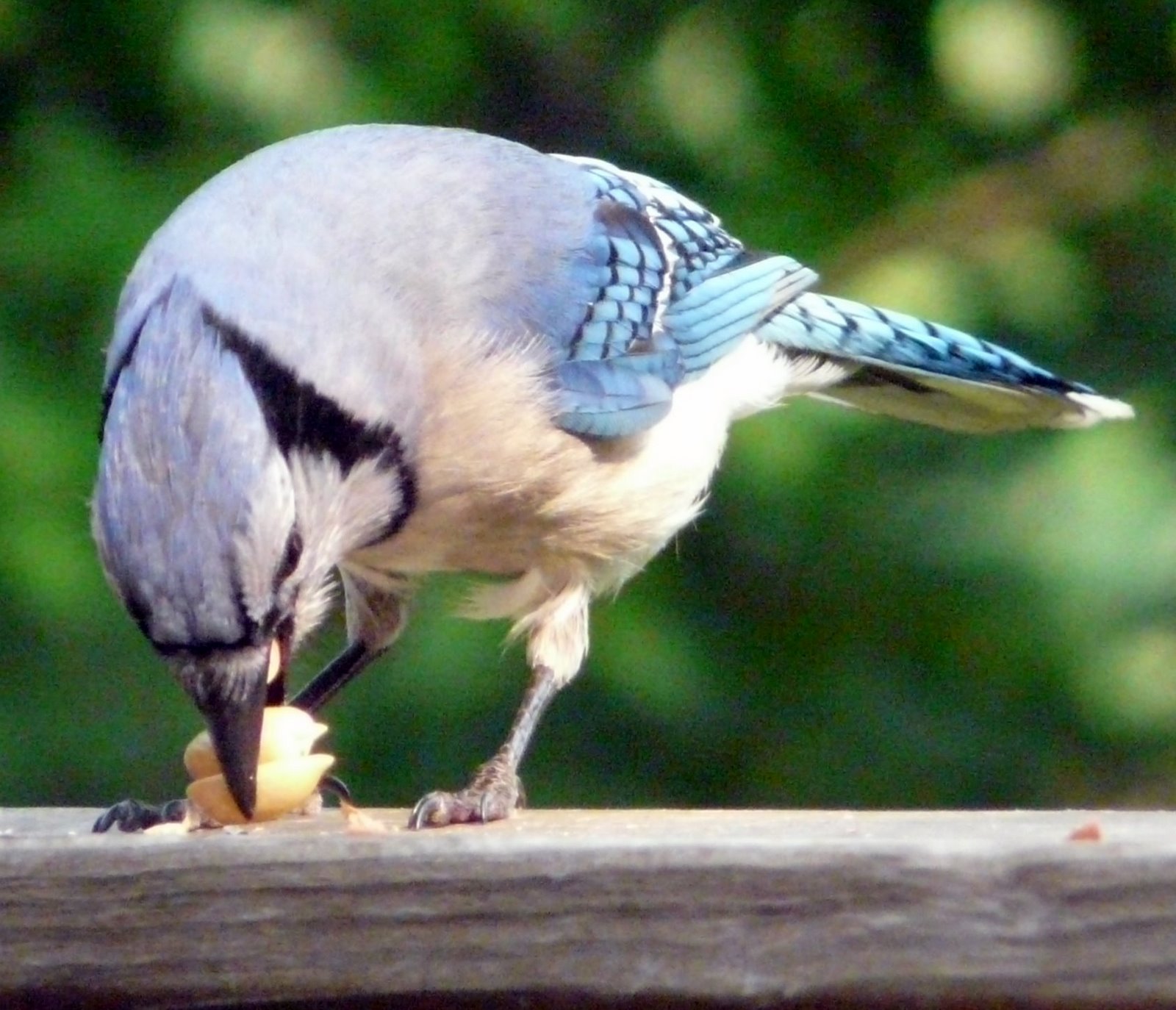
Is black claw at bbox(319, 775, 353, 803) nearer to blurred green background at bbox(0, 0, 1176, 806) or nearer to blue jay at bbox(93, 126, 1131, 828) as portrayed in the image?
blue jay at bbox(93, 126, 1131, 828)

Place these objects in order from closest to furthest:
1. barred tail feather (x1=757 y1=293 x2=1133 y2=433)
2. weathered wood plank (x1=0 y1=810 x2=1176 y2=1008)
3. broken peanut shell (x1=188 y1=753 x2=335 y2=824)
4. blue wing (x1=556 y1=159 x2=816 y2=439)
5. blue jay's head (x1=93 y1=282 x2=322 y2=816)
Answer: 1. weathered wood plank (x1=0 y1=810 x2=1176 y2=1008)
2. blue jay's head (x1=93 y1=282 x2=322 y2=816)
3. broken peanut shell (x1=188 y1=753 x2=335 y2=824)
4. blue wing (x1=556 y1=159 x2=816 y2=439)
5. barred tail feather (x1=757 y1=293 x2=1133 y2=433)

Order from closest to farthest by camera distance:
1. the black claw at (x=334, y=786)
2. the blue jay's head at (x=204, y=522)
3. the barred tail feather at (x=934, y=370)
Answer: the blue jay's head at (x=204, y=522) < the black claw at (x=334, y=786) < the barred tail feather at (x=934, y=370)

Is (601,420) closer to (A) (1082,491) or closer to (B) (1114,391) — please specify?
(A) (1082,491)

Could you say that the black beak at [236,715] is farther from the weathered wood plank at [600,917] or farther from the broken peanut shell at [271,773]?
the weathered wood plank at [600,917]

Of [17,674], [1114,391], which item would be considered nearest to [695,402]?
[1114,391]

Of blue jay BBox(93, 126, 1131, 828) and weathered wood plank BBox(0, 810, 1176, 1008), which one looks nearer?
weathered wood plank BBox(0, 810, 1176, 1008)

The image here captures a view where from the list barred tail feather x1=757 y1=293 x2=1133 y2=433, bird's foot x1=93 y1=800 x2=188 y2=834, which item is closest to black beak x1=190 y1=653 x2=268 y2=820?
bird's foot x1=93 y1=800 x2=188 y2=834

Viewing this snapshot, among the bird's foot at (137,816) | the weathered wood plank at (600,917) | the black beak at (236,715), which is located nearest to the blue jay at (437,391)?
the black beak at (236,715)
